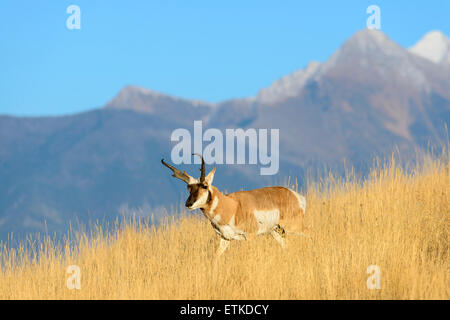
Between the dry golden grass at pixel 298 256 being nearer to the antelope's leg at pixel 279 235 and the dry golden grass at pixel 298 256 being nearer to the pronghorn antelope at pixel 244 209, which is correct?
the antelope's leg at pixel 279 235

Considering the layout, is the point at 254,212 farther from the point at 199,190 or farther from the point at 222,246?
the point at 199,190

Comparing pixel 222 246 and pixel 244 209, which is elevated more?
pixel 244 209

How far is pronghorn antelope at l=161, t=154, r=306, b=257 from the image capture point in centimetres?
785

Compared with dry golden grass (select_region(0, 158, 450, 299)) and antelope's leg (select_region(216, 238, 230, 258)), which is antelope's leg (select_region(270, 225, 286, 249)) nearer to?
dry golden grass (select_region(0, 158, 450, 299))

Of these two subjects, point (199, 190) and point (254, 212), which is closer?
point (199, 190)

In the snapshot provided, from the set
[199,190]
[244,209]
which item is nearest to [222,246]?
[244,209]

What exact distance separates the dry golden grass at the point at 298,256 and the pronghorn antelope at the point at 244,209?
0.30 metres

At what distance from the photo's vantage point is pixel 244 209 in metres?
8.27

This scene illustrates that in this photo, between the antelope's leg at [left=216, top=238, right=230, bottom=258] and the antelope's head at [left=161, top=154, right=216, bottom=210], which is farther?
the antelope's leg at [left=216, top=238, right=230, bottom=258]

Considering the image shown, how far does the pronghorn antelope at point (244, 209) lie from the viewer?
7848 millimetres

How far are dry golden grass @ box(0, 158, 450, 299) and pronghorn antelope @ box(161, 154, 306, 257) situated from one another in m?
0.30

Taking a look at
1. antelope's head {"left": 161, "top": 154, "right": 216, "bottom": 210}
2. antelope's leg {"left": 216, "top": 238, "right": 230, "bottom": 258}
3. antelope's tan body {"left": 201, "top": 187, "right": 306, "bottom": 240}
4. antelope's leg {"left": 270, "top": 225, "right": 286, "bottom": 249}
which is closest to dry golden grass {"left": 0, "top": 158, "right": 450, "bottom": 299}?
antelope's leg {"left": 270, "top": 225, "right": 286, "bottom": 249}

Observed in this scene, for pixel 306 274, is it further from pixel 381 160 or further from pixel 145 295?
pixel 381 160

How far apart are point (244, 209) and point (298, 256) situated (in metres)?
0.99
